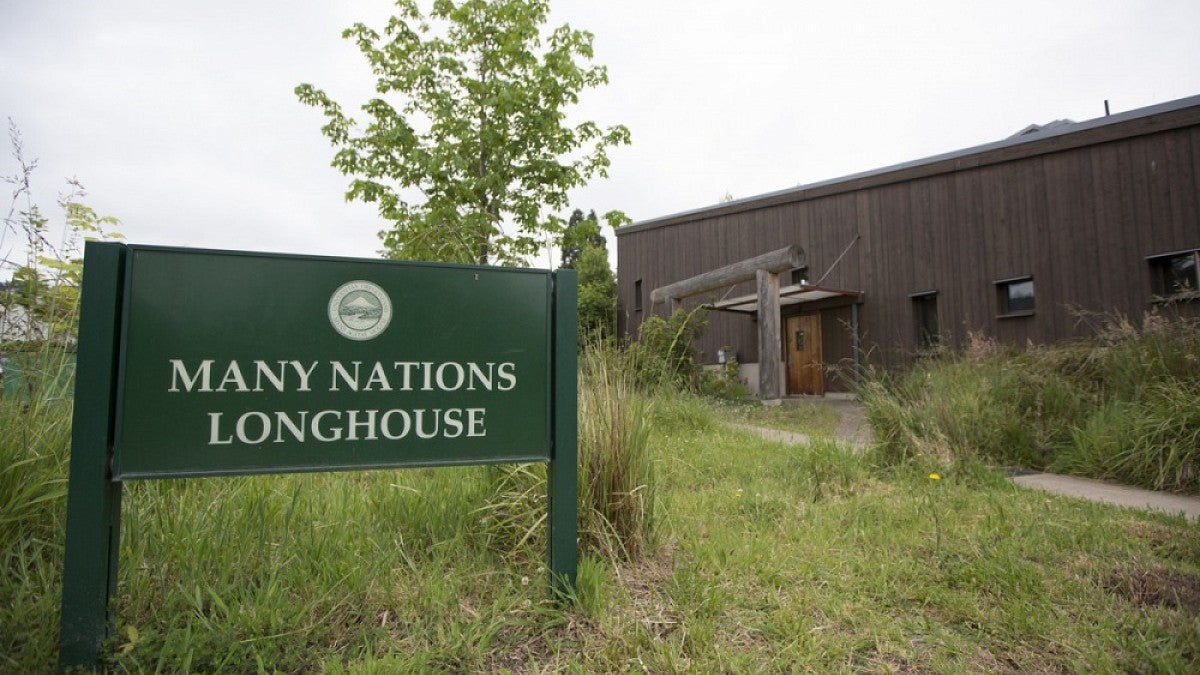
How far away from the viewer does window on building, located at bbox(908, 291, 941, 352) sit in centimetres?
1439

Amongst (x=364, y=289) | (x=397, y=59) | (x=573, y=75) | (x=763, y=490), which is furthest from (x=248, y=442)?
(x=397, y=59)

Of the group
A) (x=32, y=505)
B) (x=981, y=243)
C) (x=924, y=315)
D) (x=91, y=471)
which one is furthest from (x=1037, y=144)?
(x=32, y=505)

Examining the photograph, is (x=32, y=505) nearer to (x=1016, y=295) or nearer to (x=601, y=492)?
(x=601, y=492)

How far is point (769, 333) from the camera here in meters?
12.5

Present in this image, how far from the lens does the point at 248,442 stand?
76.5 inches

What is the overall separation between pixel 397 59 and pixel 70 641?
9.20 m

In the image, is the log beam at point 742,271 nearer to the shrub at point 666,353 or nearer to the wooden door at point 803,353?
the shrub at point 666,353

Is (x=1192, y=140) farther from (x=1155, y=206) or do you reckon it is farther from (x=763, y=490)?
(x=763, y=490)

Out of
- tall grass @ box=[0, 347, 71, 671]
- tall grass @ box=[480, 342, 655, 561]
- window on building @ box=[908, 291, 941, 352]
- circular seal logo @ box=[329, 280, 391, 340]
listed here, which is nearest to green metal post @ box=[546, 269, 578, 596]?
tall grass @ box=[480, 342, 655, 561]

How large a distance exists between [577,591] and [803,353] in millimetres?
15513

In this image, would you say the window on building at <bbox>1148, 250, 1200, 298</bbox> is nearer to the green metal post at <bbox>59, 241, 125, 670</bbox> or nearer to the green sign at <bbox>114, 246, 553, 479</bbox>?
the green sign at <bbox>114, 246, 553, 479</bbox>

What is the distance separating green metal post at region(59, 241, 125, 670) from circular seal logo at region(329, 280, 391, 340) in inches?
24.4

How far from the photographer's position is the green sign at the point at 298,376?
1.81m

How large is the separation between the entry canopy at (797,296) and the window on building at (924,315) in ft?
4.34
